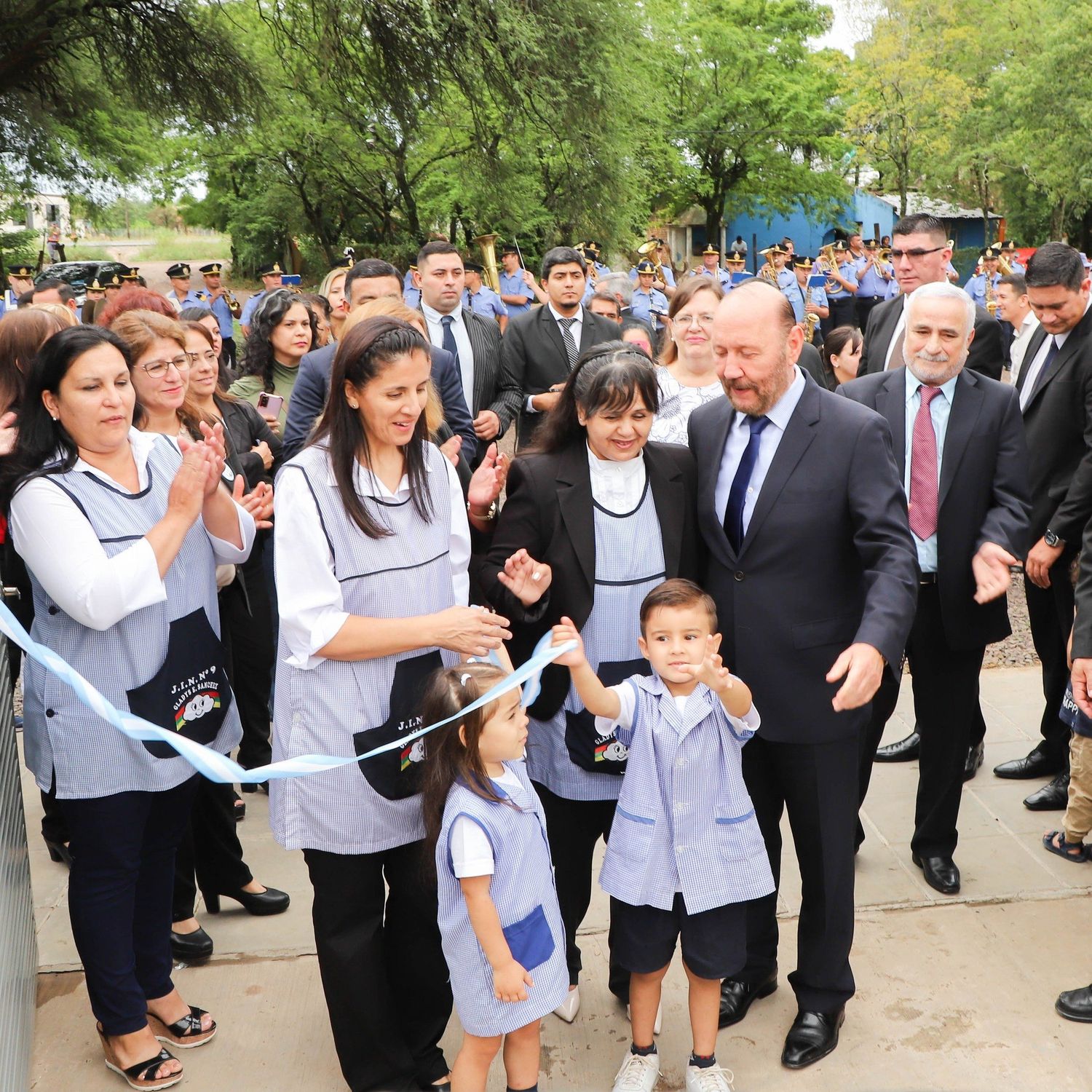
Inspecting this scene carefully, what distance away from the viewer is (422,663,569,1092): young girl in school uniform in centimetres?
264

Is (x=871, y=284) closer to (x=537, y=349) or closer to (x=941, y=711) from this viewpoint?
(x=537, y=349)

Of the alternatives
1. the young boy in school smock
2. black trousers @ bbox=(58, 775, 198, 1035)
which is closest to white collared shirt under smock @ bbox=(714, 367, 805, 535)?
the young boy in school smock

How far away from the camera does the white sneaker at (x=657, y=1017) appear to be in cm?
316

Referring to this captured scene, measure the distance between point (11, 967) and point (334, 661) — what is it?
4.17 feet

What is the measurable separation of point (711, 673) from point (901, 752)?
9.16ft

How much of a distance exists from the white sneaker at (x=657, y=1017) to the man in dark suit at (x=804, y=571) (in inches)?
14.0

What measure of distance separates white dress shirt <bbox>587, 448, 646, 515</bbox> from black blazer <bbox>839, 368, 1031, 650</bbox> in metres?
1.14

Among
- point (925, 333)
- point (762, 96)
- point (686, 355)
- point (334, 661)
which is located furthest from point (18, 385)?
point (762, 96)

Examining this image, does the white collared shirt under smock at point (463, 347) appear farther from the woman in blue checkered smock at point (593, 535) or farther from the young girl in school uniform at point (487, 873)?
the young girl in school uniform at point (487, 873)

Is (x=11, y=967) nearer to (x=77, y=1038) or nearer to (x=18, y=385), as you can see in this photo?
(x=77, y=1038)

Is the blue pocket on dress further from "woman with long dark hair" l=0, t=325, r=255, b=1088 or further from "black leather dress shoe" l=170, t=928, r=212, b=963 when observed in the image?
"black leather dress shoe" l=170, t=928, r=212, b=963

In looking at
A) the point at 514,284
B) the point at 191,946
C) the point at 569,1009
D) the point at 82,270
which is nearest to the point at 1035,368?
the point at 569,1009

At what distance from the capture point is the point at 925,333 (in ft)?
12.6

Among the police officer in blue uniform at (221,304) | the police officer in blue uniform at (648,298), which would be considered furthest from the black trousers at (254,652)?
the police officer in blue uniform at (648,298)
